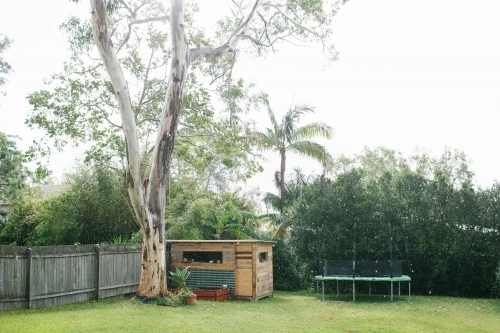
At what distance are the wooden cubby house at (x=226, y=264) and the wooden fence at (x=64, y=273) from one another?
4.92 ft

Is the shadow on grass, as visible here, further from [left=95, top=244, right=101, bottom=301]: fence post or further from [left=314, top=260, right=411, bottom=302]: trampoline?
[left=95, top=244, right=101, bottom=301]: fence post

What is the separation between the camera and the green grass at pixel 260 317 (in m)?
9.80

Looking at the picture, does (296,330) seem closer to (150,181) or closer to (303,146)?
(150,181)

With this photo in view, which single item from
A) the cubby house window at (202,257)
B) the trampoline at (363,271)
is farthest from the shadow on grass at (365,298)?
the cubby house window at (202,257)

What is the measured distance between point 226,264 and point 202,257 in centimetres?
117

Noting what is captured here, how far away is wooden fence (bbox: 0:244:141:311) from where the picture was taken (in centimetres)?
1152

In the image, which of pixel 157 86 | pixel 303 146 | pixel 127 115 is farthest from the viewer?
pixel 303 146

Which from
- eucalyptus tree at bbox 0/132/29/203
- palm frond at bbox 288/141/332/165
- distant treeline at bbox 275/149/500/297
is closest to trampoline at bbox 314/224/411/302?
distant treeline at bbox 275/149/500/297

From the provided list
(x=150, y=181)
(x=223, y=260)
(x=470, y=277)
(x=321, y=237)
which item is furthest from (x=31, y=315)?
(x=470, y=277)

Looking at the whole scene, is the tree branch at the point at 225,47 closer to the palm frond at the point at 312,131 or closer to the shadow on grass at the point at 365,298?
the shadow on grass at the point at 365,298

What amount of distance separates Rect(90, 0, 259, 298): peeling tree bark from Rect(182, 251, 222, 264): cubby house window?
2418 millimetres

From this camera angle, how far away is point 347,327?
10508 mm

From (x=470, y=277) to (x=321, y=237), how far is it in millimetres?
5482

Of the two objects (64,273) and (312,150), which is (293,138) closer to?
(312,150)
